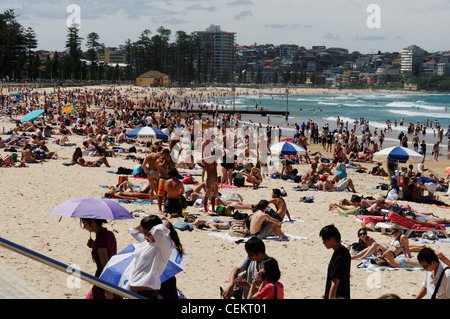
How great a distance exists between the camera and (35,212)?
409 inches

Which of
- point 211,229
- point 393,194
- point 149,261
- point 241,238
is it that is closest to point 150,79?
point 393,194

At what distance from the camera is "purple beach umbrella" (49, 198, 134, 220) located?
5.64 metres

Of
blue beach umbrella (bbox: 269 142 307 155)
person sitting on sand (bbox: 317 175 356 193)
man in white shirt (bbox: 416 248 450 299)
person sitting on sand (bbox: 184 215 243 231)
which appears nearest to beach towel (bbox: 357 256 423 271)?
person sitting on sand (bbox: 184 215 243 231)

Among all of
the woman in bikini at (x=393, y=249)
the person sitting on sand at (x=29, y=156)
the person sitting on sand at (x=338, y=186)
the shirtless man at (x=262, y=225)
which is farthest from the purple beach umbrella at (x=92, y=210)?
the person sitting on sand at (x=29, y=156)

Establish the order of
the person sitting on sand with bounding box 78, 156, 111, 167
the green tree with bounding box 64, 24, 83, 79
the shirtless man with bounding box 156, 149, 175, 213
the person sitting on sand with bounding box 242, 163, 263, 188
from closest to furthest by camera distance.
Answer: the shirtless man with bounding box 156, 149, 175, 213 → the person sitting on sand with bounding box 242, 163, 263, 188 → the person sitting on sand with bounding box 78, 156, 111, 167 → the green tree with bounding box 64, 24, 83, 79

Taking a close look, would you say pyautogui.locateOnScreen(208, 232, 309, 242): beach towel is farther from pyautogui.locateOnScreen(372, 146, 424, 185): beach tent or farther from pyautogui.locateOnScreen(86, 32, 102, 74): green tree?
pyautogui.locateOnScreen(86, 32, 102, 74): green tree

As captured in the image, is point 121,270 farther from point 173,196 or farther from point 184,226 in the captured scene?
point 173,196

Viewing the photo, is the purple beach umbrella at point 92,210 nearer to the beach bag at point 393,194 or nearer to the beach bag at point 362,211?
the beach bag at point 362,211

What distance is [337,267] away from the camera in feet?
14.1

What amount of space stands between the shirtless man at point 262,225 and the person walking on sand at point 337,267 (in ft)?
13.2

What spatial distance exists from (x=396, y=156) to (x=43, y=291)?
1108 cm

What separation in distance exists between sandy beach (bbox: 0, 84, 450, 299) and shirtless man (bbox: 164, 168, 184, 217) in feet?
0.67

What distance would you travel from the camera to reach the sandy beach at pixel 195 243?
6.93 meters

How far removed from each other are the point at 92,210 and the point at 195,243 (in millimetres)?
3524
